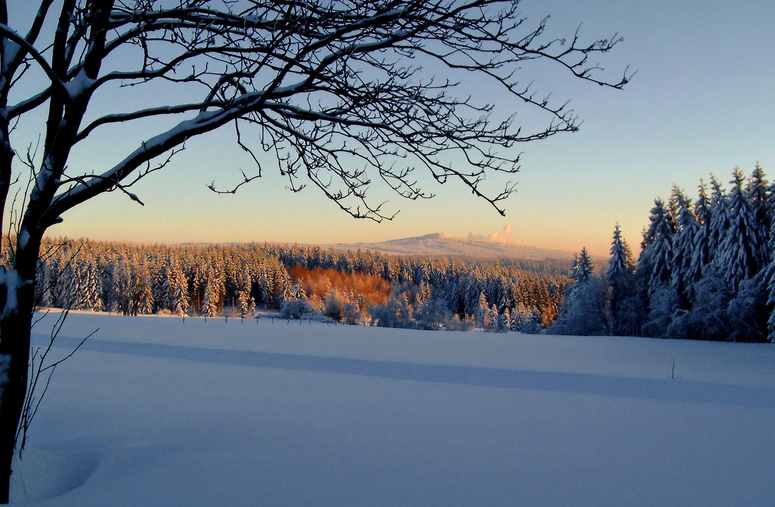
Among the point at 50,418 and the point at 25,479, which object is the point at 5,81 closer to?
the point at 25,479

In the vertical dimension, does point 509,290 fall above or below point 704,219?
below

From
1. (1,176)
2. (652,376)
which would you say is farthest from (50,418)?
(652,376)

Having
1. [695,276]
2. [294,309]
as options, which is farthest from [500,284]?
[695,276]

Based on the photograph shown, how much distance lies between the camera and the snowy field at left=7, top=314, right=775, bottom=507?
3.64 m

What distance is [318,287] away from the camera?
257 ft

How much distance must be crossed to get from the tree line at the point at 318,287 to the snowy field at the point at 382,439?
36.2m

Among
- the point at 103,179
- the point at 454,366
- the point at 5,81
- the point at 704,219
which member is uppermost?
the point at 704,219

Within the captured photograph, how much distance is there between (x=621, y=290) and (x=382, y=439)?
31318mm

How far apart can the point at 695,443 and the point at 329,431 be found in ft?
14.4

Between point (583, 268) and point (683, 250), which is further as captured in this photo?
point (583, 268)

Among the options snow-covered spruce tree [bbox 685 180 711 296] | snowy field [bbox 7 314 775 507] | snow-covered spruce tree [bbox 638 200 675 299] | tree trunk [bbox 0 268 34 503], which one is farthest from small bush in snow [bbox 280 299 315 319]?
tree trunk [bbox 0 268 34 503]

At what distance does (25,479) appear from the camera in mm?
3322

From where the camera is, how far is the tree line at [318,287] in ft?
185

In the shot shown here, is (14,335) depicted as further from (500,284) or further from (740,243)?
(500,284)
